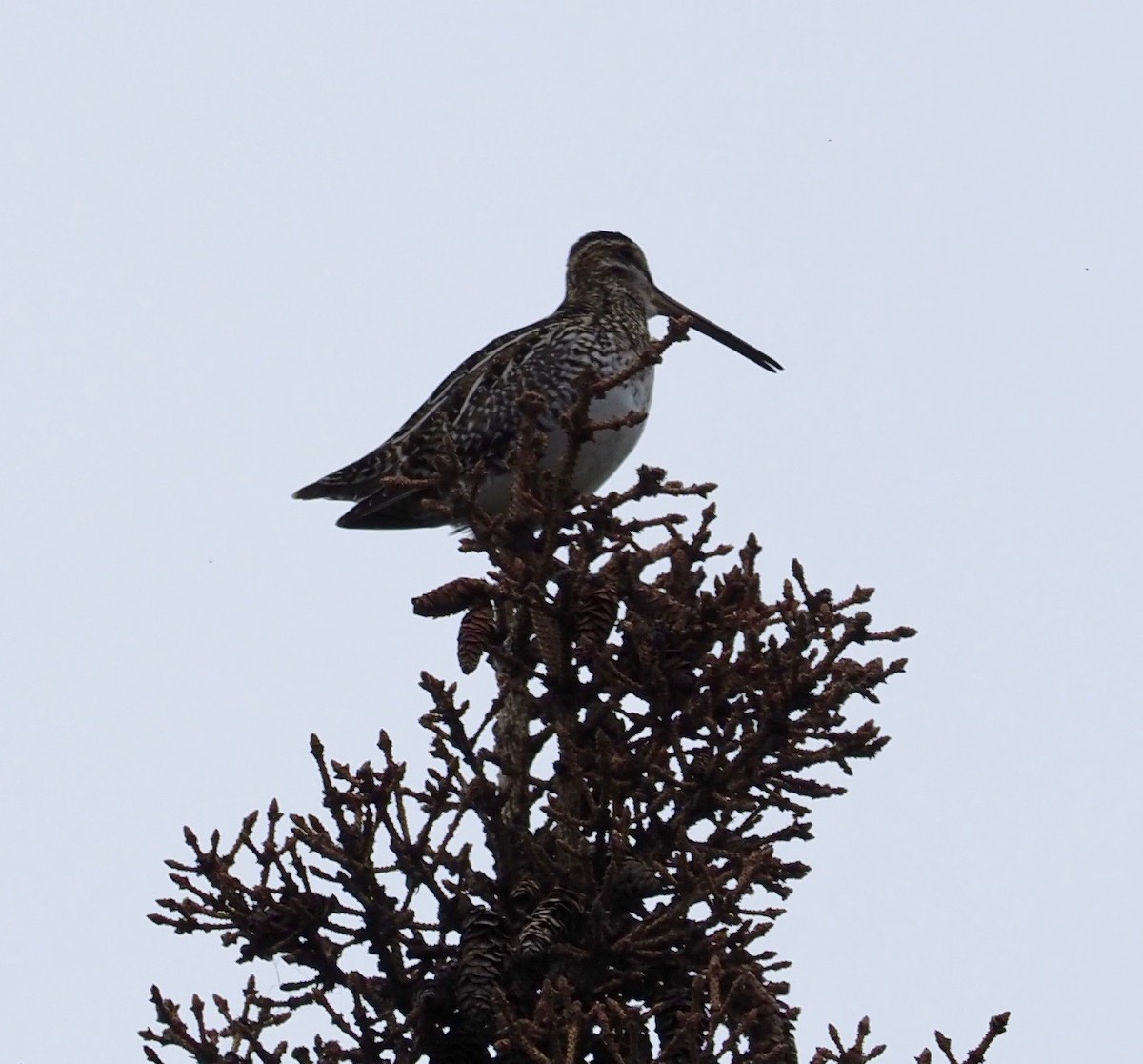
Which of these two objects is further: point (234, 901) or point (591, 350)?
point (591, 350)

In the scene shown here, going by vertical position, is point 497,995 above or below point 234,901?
below

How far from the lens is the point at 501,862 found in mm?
4551

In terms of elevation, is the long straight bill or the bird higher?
the long straight bill

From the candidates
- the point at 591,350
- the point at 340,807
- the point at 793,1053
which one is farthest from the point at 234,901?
the point at 591,350

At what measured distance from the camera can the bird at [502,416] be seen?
629 cm

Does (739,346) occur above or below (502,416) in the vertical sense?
above

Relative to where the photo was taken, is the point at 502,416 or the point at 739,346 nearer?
the point at 502,416

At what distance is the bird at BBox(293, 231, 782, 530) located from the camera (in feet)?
20.6

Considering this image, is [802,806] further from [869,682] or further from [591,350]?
[591,350]

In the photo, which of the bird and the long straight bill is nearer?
the bird

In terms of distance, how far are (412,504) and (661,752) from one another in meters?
2.35

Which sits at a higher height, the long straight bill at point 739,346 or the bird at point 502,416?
the long straight bill at point 739,346

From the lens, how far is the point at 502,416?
6.43 meters

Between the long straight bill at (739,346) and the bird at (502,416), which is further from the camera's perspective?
the long straight bill at (739,346)
